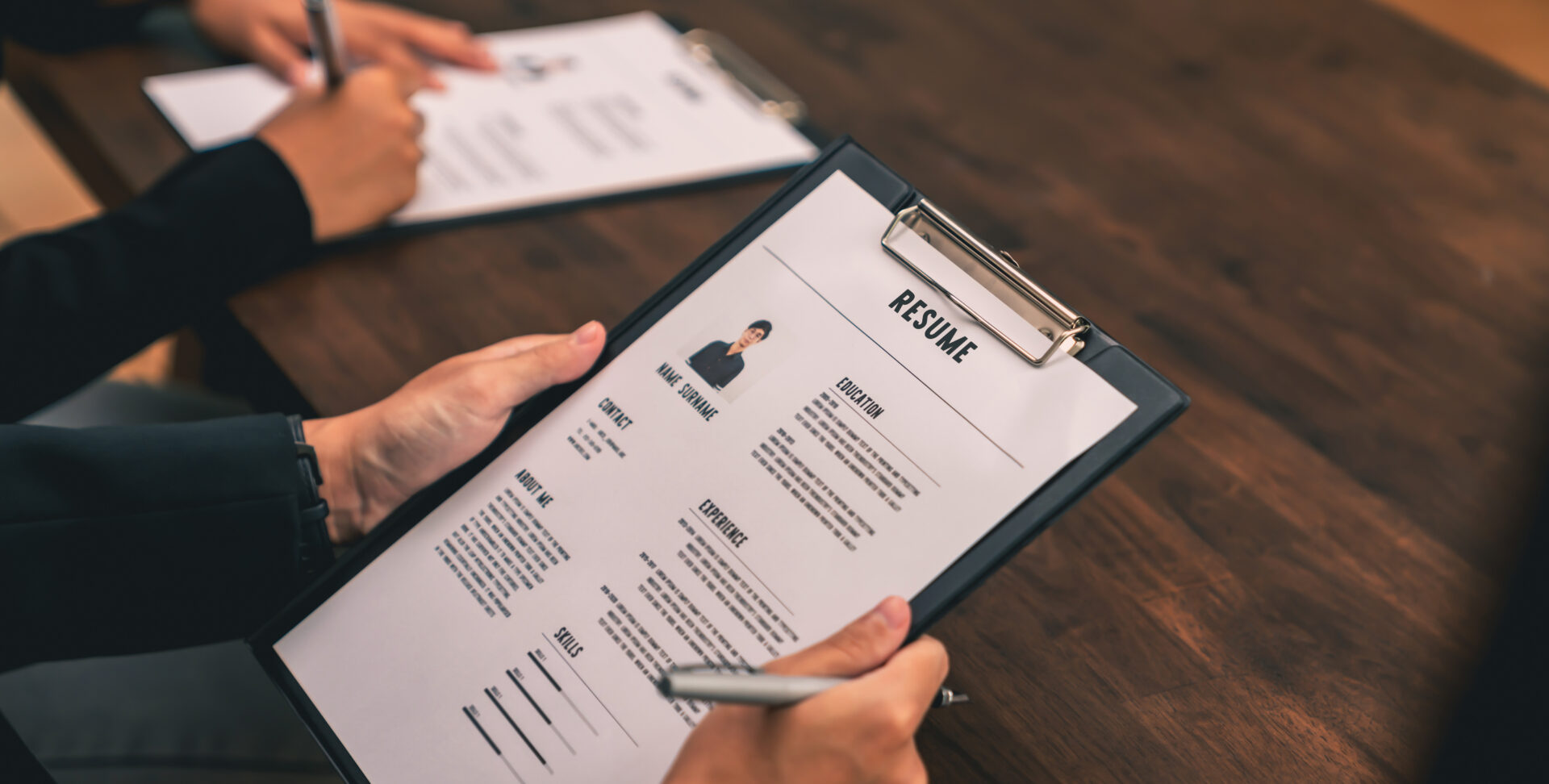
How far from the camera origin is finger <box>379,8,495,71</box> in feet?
2.97

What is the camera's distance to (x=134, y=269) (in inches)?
28.2

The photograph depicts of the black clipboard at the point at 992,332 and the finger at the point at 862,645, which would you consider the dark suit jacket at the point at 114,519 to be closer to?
the black clipboard at the point at 992,332

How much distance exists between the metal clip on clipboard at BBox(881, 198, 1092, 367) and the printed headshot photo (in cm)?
8

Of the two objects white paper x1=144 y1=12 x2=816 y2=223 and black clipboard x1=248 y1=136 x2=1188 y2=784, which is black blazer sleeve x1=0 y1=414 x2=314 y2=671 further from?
white paper x1=144 y1=12 x2=816 y2=223

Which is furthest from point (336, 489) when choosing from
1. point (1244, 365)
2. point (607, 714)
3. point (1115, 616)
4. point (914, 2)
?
point (914, 2)

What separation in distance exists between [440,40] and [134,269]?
353 mm

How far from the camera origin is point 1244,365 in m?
0.75

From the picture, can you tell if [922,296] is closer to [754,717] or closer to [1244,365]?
[754,717]

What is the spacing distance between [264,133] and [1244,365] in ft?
2.73

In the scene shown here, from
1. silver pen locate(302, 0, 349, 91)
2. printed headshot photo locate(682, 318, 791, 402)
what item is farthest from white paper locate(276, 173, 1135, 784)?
silver pen locate(302, 0, 349, 91)

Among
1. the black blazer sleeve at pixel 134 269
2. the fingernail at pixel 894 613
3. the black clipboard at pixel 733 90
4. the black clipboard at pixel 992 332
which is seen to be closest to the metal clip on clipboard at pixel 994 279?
the black clipboard at pixel 992 332

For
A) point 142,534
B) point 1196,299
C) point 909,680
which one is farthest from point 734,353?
point 1196,299

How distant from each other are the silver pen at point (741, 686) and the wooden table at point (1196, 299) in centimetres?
15

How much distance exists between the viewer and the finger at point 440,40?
0.91m
